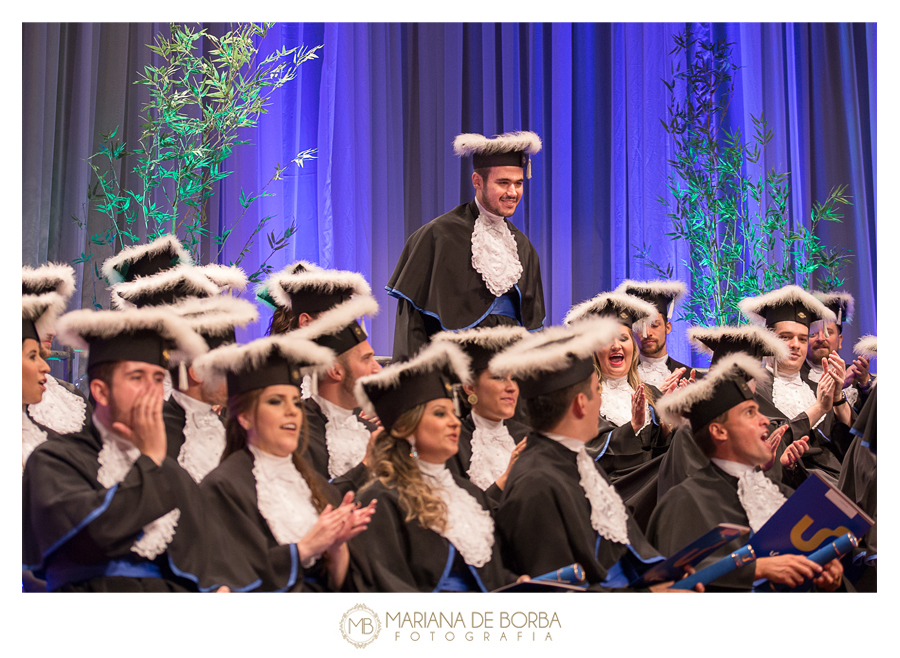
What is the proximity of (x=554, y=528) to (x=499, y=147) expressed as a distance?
6.69 ft

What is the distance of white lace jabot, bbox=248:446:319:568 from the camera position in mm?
2578

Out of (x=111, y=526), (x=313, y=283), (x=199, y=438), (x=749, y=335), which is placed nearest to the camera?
(x=111, y=526)

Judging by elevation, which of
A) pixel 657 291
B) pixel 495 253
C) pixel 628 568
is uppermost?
pixel 495 253

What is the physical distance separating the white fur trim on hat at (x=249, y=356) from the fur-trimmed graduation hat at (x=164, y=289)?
30.1 inches

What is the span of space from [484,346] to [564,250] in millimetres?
2573

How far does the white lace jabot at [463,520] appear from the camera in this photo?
2686 millimetres

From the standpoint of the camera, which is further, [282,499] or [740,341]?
[740,341]

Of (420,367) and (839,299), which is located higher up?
(839,299)

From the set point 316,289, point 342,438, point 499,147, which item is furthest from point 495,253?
point 342,438

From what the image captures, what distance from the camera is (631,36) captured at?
5.57m

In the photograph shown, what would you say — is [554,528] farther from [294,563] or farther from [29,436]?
[29,436]

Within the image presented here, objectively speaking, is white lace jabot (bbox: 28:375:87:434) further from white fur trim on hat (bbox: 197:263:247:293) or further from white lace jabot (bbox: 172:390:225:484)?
white fur trim on hat (bbox: 197:263:247:293)

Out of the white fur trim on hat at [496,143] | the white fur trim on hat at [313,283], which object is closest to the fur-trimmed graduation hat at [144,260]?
the white fur trim on hat at [313,283]
